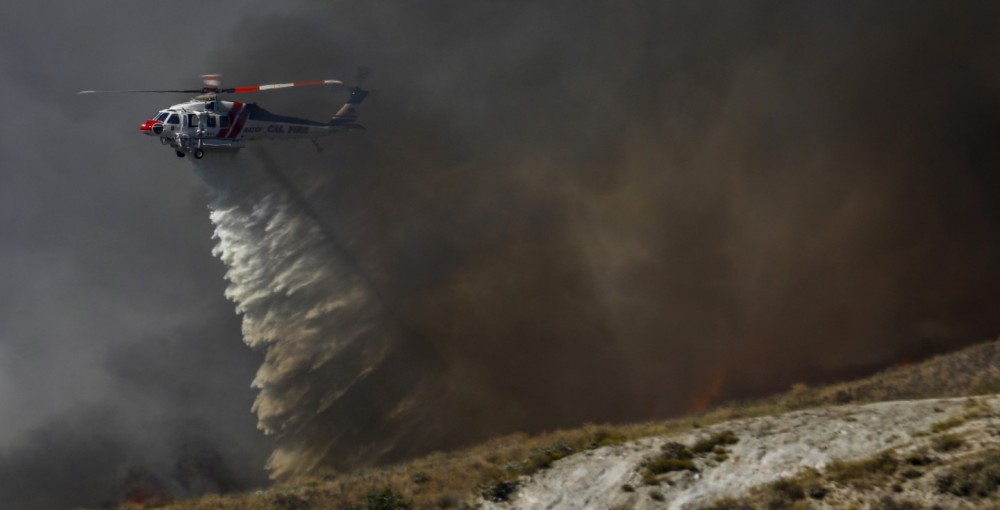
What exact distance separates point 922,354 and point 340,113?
30.2 metres

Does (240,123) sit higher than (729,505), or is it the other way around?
(240,123)

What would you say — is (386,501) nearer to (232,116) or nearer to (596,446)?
(596,446)

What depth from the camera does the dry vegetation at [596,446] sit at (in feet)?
67.3

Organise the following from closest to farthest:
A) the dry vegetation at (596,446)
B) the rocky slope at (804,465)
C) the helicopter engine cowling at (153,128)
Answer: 1. the rocky slope at (804,465)
2. the dry vegetation at (596,446)
3. the helicopter engine cowling at (153,128)

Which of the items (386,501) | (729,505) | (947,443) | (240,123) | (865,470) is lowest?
(729,505)

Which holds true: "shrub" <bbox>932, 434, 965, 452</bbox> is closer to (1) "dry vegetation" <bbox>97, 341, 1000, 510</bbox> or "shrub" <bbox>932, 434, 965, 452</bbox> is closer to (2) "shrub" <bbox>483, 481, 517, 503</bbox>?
(1) "dry vegetation" <bbox>97, 341, 1000, 510</bbox>

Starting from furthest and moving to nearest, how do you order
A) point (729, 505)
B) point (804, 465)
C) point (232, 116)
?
point (232, 116), point (804, 465), point (729, 505)

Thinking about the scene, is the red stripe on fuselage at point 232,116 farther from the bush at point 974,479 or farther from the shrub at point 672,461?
the bush at point 974,479

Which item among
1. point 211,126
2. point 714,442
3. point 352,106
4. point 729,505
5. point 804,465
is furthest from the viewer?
point 352,106

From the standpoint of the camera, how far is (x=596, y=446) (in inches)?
1060

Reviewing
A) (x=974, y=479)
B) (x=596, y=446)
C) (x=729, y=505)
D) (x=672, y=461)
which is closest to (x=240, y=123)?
(x=596, y=446)

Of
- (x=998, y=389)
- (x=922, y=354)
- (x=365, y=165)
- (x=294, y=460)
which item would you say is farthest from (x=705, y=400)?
(x=365, y=165)

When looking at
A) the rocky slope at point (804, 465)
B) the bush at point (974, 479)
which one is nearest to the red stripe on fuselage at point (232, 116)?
the rocky slope at point (804, 465)

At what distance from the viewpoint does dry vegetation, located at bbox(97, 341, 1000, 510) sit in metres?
20.5
